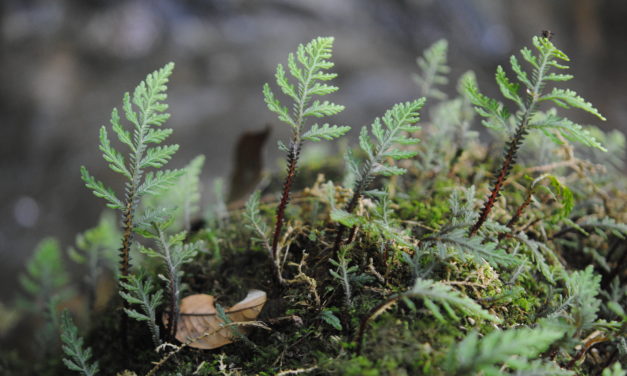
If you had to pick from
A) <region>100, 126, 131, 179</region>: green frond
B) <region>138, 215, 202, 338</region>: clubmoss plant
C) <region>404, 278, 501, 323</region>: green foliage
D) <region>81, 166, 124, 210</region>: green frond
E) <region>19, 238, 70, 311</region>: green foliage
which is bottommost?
<region>19, 238, 70, 311</region>: green foliage

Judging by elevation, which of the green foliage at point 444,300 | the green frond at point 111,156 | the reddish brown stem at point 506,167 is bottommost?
the green foliage at point 444,300

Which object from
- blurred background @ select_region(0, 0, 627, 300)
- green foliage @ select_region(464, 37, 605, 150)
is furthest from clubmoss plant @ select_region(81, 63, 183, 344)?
blurred background @ select_region(0, 0, 627, 300)

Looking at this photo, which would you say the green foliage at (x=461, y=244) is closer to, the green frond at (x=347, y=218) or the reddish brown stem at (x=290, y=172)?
the green frond at (x=347, y=218)

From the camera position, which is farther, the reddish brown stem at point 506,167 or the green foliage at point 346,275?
the green foliage at point 346,275

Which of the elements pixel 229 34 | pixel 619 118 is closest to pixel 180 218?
pixel 229 34

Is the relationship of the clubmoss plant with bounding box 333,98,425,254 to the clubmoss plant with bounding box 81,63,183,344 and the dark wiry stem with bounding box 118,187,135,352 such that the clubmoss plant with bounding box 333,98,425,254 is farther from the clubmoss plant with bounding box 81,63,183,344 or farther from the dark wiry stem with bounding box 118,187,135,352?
the dark wiry stem with bounding box 118,187,135,352

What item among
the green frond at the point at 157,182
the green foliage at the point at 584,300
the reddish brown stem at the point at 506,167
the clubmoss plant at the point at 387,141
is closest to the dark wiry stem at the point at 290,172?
the clubmoss plant at the point at 387,141
